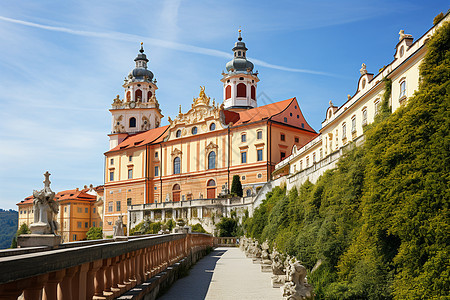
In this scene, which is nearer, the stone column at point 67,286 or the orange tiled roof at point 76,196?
the stone column at point 67,286

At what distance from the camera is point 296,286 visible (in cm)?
1095

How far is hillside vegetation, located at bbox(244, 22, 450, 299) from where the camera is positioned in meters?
10.3

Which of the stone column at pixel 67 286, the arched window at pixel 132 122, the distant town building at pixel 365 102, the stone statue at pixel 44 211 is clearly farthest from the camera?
the arched window at pixel 132 122

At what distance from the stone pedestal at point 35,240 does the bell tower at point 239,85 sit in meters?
62.6

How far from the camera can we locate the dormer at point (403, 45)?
21938 millimetres

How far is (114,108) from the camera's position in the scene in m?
83.6

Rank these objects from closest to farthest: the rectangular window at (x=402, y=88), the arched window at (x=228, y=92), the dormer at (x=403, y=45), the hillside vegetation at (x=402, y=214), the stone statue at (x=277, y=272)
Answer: the hillside vegetation at (x=402, y=214)
the stone statue at (x=277, y=272)
the rectangular window at (x=402, y=88)
the dormer at (x=403, y=45)
the arched window at (x=228, y=92)

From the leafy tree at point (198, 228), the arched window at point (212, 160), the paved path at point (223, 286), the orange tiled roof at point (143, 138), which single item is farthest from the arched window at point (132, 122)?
the paved path at point (223, 286)

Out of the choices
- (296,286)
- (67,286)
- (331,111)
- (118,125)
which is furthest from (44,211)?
(118,125)

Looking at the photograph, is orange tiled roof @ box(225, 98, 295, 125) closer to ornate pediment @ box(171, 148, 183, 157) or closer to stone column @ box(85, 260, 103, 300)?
ornate pediment @ box(171, 148, 183, 157)

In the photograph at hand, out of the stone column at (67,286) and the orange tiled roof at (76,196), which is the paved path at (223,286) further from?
the orange tiled roof at (76,196)

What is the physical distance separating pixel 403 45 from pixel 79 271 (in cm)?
2076

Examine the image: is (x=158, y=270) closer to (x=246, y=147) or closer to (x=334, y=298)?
(x=334, y=298)

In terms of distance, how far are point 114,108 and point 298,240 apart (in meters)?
69.8
